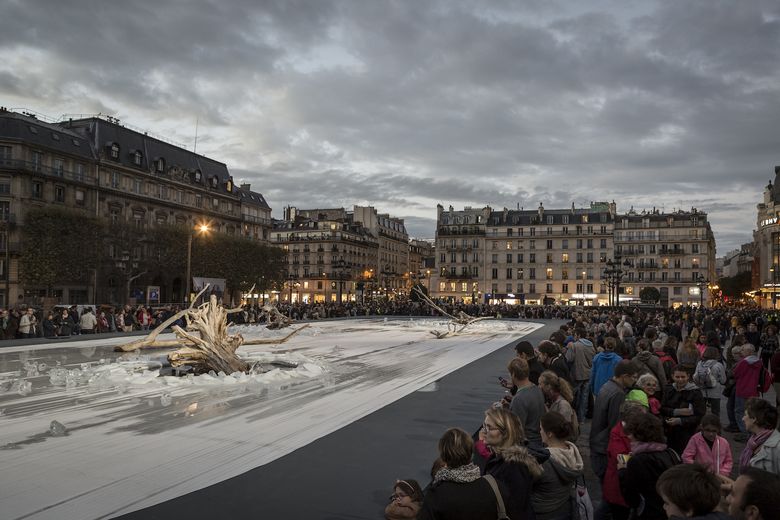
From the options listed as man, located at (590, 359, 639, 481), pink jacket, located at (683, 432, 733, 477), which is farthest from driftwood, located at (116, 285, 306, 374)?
pink jacket, located at (683, 432, 733, 477)

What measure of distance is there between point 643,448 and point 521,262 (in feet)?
290

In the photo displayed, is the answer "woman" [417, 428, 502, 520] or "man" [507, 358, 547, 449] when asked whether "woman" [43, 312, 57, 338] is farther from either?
"woman" [417, 428, 502, 520]

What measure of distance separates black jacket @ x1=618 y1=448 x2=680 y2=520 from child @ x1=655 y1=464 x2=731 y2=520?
133 centimetres

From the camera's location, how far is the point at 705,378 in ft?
28.6

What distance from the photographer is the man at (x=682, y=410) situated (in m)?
6.41

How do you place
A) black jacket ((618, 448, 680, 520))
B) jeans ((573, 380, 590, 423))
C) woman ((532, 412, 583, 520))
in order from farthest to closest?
jeans ((573, 380, 590, 423)) < black jacket ((618, 448, 680, 520)) < woman ((532, 412, 583, 520))

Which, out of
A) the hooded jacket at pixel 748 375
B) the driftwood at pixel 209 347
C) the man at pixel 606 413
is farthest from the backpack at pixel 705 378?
the driftwood at pixel 209 347

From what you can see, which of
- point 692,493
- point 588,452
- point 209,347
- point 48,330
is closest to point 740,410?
point 588,452

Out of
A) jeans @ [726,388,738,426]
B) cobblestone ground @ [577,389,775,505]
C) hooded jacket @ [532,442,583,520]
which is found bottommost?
cobblestone ground @ [577,389,775,505]

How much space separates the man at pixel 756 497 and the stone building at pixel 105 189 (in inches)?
1718

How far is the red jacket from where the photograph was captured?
495 cm

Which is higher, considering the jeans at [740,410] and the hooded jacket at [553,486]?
the hooded jacket at [553,486]

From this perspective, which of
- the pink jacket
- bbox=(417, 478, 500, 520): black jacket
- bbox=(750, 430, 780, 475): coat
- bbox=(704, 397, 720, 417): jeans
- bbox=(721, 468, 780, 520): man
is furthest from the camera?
bbox=(704, 397, 720, 417): jeans

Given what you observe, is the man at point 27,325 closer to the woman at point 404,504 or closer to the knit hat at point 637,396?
the knit hat at point 637,396
